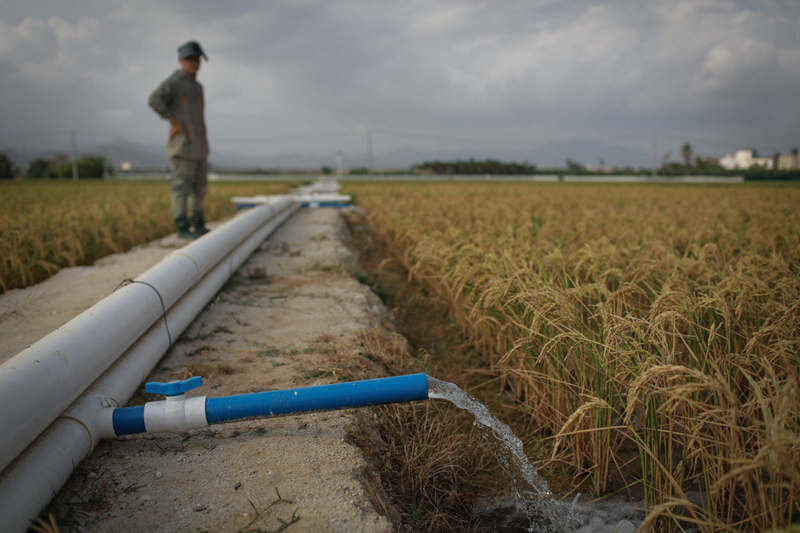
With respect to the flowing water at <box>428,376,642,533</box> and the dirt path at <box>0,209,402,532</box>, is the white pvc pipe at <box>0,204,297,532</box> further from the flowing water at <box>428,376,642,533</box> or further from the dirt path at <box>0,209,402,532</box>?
the flowing water at <box>428,376,642,533</box>

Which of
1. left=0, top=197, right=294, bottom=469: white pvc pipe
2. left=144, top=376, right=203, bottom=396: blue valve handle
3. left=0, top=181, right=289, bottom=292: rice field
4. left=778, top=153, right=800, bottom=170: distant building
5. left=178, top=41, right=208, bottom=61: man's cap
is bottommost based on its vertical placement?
left=144, top=376, right=203, bottom=396: blue valve handle

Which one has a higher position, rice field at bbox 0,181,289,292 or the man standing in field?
the man standing in field

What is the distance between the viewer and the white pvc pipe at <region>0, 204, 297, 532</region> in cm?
122

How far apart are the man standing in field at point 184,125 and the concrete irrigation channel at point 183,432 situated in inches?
105

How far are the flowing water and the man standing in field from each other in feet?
15.6

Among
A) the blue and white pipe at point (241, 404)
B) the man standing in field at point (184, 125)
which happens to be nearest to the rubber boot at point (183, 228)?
the man standing in field at point (184, 125)

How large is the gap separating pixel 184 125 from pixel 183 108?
188mm

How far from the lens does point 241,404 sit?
154cm

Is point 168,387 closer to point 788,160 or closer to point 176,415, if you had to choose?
point 176,415

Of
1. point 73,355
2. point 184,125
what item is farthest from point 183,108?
point 73,355

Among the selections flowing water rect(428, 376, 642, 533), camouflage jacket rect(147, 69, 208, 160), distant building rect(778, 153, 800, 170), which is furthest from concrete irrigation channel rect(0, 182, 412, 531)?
distant building rect(778, 153, 800, 170)

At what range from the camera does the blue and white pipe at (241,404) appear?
154 centimetres

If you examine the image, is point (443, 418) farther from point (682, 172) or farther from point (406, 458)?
point (682, 172)

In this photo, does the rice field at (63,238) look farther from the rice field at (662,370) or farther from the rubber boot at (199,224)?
the rice field at (662,370)
